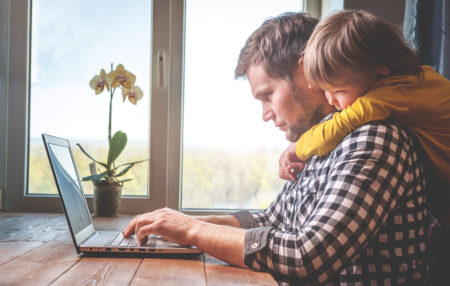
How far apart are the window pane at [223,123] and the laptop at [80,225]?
936 mm

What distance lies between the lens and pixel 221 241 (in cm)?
86

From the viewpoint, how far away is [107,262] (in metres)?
0.88

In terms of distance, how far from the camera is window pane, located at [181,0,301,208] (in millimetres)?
2076

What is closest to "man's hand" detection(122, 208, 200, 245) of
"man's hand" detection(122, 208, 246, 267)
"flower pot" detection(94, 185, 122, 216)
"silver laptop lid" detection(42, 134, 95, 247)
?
"man's hand" detection(122, 208, 246, 267)

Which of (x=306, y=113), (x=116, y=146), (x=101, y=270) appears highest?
(x=306, y=113)

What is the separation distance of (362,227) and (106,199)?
1348mm

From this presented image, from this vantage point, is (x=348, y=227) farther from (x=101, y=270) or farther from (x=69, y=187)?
(x=69, y=187)

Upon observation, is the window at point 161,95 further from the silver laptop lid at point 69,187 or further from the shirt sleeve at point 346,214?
the shirt sleeve at point 346,214

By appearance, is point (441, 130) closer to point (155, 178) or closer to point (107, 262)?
point (107, 262)

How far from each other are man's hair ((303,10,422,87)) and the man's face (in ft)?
0.98

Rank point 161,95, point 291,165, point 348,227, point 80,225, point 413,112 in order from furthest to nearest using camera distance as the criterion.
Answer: point 161,95 < point 291,165 < point 80,225 < point 413,112 < point 348,227

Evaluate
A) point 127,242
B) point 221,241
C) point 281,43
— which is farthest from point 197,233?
point 281,43

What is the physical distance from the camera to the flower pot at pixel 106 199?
1788mm

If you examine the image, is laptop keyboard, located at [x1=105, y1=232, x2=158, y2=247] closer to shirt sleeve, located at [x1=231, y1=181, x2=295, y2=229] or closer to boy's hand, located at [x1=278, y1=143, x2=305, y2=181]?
shirt sleeve, located at [x1=231, y1=181, x2=295, y2=229]
